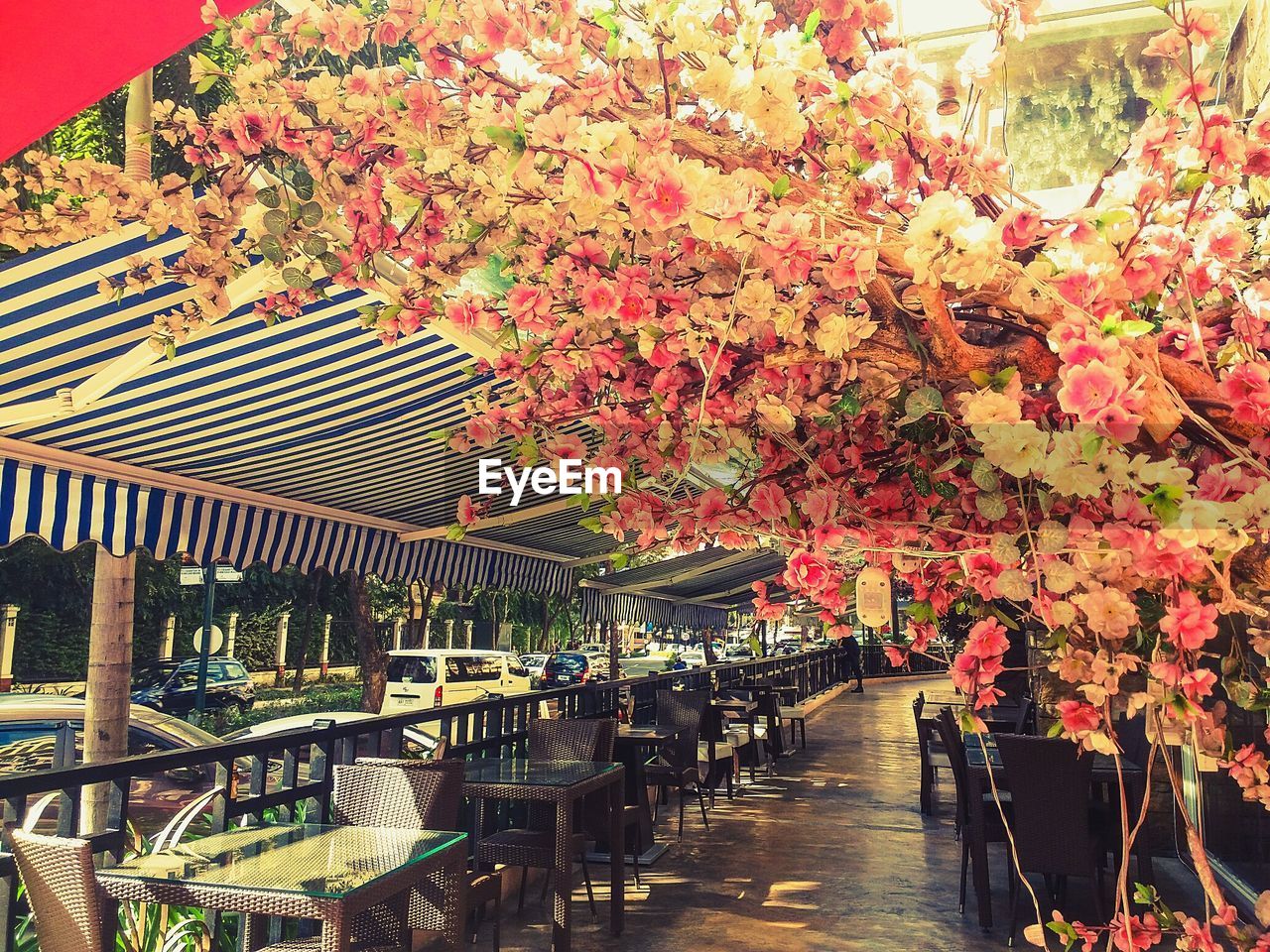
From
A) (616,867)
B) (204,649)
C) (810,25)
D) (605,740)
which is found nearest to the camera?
(810,25)

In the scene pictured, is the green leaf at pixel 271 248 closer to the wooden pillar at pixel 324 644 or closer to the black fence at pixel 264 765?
the black fence at pixel 264 765

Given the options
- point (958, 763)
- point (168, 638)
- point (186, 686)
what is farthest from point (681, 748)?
point (168, 638)

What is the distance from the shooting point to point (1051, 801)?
178 inches

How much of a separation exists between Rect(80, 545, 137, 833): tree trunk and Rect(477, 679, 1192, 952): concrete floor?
239 cm

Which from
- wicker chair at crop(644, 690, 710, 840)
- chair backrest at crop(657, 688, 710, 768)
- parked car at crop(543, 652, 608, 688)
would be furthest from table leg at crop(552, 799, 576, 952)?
parked car at crop(543, 652, 608, 688)

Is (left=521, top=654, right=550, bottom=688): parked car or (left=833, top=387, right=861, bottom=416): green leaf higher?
(left=833, top=387, right=861, bottom=416): green leaf

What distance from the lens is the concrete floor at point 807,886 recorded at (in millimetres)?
4598

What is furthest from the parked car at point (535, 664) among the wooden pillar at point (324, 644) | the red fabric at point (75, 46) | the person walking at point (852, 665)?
the red fabric at point (75, 46)

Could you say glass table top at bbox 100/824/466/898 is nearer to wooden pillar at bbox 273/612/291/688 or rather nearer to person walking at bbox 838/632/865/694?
person walking at bbox 838/632/865/694

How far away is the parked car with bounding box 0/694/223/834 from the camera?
7.90 metres

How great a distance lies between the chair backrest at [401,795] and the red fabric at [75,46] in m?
2.47

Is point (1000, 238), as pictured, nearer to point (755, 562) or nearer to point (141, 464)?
point (141, 464)

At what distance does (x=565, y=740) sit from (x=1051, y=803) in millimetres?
2500

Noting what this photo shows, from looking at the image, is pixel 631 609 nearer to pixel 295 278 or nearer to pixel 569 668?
pixel 569 668
